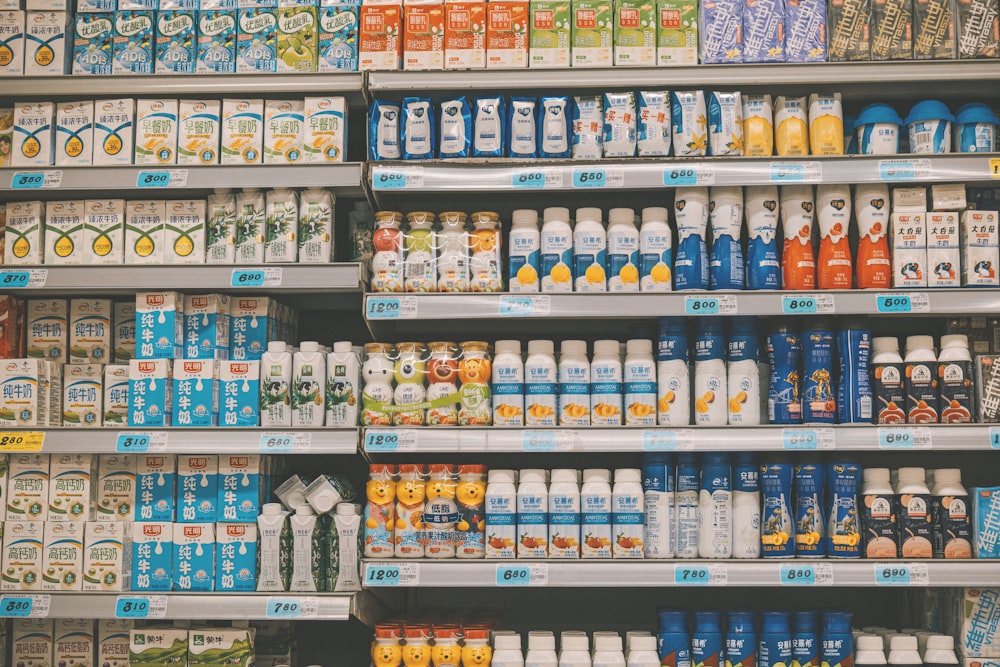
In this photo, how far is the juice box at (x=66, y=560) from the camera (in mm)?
2752

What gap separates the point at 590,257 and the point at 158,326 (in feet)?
4.15

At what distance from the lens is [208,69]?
2.90 meters

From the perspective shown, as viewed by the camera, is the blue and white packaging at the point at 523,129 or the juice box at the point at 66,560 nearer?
the juice box at the point at 66,560

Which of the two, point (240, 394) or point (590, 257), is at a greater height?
point (590, 257)

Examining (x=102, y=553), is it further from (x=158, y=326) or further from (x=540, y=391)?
(x=540, y=391)

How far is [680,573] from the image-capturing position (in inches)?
105

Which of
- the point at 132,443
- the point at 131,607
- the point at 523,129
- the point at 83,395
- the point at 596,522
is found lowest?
the point at 131,607

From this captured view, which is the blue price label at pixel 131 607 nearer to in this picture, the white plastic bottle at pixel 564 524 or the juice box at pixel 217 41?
the white plastic bottle at pixel 564 524

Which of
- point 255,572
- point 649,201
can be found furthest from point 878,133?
point 255,572

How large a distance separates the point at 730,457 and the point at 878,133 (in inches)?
40.9

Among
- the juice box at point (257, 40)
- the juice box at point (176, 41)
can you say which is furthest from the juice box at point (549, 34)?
the juice box at point (176, 41)

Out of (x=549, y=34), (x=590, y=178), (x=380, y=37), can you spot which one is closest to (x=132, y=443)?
(x=380, y=37)

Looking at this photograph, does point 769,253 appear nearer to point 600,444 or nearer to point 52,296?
point 600,444

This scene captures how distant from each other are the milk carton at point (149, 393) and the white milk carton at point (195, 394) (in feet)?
0.10
